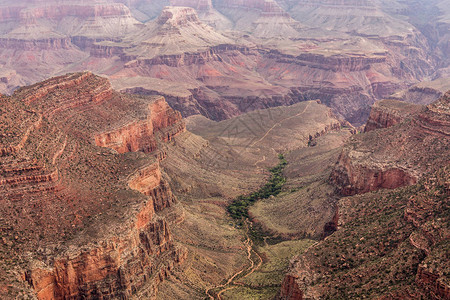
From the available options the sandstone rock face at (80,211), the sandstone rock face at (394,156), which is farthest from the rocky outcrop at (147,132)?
the sandstone rock face at (394,156)

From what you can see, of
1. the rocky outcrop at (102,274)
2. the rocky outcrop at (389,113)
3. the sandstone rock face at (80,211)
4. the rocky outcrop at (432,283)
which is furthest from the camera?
the rocky outcrop at (389,113)

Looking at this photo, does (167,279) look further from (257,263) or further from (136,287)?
(257,263)

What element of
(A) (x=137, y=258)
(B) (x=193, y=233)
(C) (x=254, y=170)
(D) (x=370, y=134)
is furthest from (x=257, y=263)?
(C) (x=254, y=170)

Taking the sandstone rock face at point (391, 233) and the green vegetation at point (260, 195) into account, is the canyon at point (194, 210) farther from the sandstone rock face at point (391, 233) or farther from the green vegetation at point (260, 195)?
the green vegetation at point (260, 195)

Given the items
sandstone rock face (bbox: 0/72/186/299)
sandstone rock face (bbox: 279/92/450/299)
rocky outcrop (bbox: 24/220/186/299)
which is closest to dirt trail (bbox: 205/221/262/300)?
sandstone rock face (bbox: 0/72/186/299)

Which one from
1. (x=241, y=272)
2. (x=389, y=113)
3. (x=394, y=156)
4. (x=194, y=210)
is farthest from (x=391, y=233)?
(x=389, y=113)

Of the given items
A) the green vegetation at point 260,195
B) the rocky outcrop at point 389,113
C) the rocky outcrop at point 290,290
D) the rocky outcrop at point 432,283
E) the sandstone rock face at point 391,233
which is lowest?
the green vegetation at point 260,195
